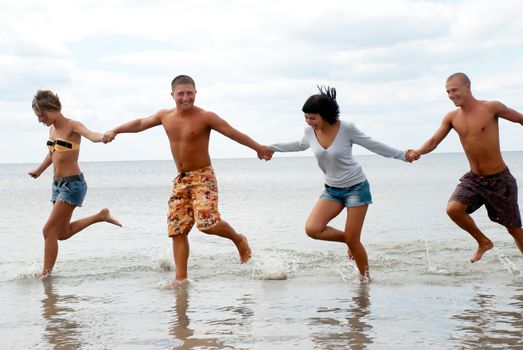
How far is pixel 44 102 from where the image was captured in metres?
8.79

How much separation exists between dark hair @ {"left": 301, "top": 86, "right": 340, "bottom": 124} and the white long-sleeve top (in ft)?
0.45

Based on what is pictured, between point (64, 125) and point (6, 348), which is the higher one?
point (64, 125)

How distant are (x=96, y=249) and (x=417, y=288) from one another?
7.18 metres

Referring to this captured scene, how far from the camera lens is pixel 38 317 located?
678 centimetres

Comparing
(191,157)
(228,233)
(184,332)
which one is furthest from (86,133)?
(184,332)

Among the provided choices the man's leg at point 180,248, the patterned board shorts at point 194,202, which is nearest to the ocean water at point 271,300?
the man's leg at point 180,248

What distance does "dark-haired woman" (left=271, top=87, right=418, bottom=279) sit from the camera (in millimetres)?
7574

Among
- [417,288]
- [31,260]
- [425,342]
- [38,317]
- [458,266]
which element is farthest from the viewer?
[31,260]

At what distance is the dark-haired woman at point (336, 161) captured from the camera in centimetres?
757

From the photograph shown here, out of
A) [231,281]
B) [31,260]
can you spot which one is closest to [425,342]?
[231,281]

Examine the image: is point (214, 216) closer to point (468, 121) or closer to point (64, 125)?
point (64, 125)

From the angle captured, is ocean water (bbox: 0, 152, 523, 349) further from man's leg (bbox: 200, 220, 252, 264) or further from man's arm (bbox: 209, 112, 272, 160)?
man's arm (bbox: 209, 112, 272, 160)

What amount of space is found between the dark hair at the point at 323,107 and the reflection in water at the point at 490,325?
2.23 m

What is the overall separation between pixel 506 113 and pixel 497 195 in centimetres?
89
